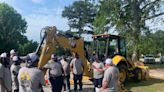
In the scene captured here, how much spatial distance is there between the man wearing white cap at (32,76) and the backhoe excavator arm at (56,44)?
12156mm

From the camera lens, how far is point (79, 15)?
103m

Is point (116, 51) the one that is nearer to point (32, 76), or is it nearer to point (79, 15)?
point (32, 76)

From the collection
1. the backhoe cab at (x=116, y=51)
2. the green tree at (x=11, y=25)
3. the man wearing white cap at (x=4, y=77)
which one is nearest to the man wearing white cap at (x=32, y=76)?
the man wearing white cap at (x=4, y=77)

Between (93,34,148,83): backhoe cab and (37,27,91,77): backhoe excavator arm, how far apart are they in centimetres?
113

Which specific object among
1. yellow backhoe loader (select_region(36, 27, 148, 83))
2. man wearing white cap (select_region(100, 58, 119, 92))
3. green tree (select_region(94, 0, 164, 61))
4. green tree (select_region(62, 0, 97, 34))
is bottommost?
man wearing white cap (select_region(100, 58, 119, 92))

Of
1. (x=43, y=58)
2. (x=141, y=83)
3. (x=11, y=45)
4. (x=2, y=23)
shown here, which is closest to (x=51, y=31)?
(x=43, y=58)

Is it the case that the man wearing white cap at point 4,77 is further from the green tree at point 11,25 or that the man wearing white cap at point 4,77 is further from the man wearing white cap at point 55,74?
the green tree at point 11,25

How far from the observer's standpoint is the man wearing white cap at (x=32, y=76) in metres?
8.01

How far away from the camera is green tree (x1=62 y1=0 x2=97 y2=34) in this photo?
3910 inches

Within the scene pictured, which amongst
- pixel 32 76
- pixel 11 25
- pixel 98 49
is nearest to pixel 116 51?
pixel 98 49

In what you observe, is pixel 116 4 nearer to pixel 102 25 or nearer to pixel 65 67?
pixel 102 25

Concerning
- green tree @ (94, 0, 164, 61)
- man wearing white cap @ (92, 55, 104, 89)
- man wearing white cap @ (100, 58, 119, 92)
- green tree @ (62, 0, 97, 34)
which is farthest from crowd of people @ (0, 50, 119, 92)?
green tree @ (62, 0, 97, 34)

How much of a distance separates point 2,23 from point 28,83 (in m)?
82.8

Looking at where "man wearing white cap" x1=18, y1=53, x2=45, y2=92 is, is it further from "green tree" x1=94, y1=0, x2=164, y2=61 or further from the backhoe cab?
"green tree" x1=94, y1=0, x2=164, y2=61
